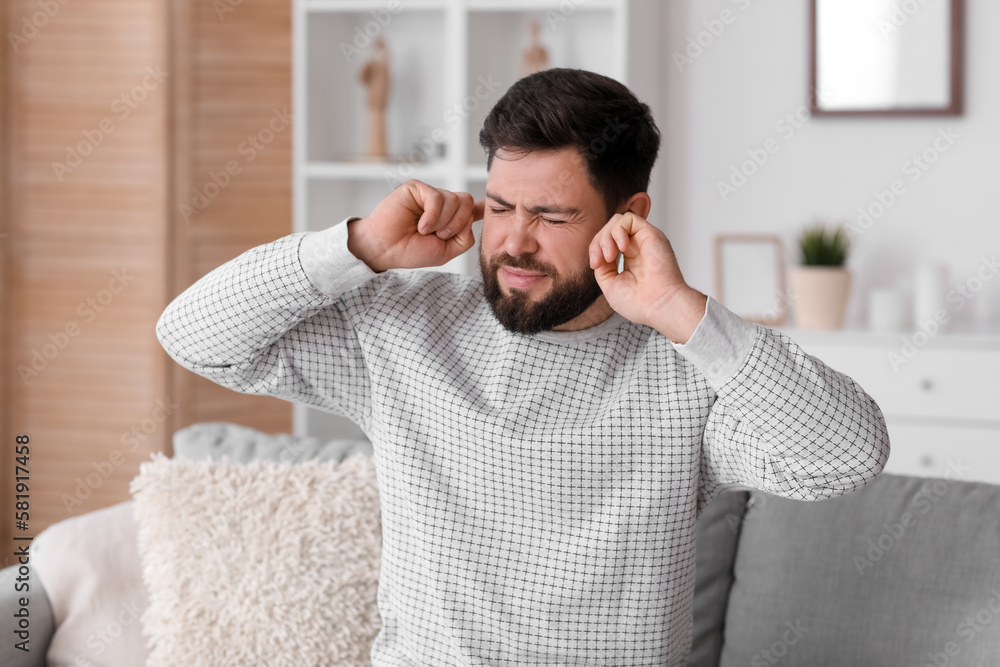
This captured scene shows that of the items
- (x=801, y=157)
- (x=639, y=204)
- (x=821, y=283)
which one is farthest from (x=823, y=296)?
(x=639, y=204)

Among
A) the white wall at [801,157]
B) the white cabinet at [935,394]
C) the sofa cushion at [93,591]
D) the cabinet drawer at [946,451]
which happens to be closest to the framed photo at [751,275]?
the white wall at [801,157]

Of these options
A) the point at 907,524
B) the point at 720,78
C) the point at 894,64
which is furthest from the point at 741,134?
the point at 907,524

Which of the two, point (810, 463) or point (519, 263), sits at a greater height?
point (519, 263)

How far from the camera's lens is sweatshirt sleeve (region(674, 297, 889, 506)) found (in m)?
1.21

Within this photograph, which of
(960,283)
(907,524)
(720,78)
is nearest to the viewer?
(907,524)

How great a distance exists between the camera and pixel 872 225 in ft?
10.1

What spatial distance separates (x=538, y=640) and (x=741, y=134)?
222 cm

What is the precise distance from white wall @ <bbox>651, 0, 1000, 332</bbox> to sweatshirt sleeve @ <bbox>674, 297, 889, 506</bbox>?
190 cm

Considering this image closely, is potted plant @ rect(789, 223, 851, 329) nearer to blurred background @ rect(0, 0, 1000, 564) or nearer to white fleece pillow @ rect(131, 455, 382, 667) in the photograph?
blurred background @ rect(0, 0, 1000, 564)

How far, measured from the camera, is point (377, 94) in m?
3.20

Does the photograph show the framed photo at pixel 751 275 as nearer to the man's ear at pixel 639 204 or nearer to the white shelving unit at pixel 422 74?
the white shelving unit at pixel 422 74

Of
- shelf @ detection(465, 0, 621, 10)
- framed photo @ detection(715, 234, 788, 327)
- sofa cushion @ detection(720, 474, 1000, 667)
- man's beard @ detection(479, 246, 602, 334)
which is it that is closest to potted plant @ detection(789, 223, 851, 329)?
framed photo @ detection(715, 234, 788, 327)

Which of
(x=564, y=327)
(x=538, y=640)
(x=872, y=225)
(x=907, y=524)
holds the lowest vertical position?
(x=538, y=640)

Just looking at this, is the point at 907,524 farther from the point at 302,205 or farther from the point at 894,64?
the point at 302,205
